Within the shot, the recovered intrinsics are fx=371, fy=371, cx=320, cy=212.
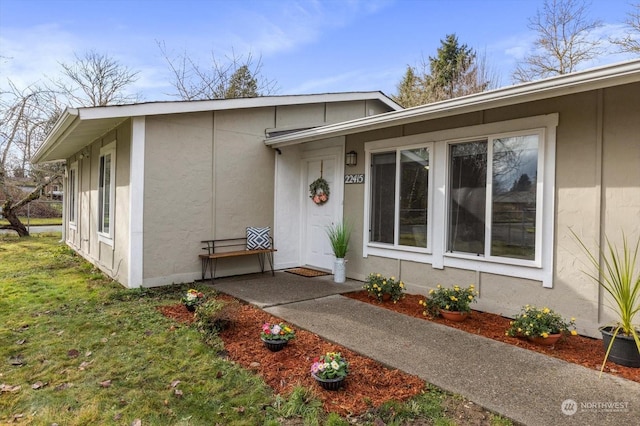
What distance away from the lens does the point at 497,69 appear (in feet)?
51.7

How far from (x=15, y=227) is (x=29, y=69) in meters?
5.66

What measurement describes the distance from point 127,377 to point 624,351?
3.98 m

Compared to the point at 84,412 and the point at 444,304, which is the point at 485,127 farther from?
the point at 84,412

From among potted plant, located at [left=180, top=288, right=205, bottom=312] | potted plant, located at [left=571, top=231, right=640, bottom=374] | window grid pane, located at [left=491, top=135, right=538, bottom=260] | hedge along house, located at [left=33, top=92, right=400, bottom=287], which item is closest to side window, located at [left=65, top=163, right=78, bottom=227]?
hedge along house, located at [left=33, top=92, right=400, bottom=287]

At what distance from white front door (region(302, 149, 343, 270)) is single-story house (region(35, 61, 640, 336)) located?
0.11 ft

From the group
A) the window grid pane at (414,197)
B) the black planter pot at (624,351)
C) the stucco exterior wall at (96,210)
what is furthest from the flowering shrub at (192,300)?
the black planter pot at (624,351)

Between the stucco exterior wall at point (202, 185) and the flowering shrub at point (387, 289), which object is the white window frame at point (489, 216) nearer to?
the flowering shrub at point (387, 289)

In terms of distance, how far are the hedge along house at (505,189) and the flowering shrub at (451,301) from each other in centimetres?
47

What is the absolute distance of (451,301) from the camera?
13.9 ft

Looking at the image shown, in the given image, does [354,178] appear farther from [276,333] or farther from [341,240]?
[276,333]

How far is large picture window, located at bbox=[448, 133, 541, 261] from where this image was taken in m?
4.19

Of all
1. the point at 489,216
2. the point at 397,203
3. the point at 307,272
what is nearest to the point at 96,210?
the point at 307,272

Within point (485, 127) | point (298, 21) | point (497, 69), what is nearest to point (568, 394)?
point (485, 127)

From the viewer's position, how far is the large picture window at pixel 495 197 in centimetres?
419
